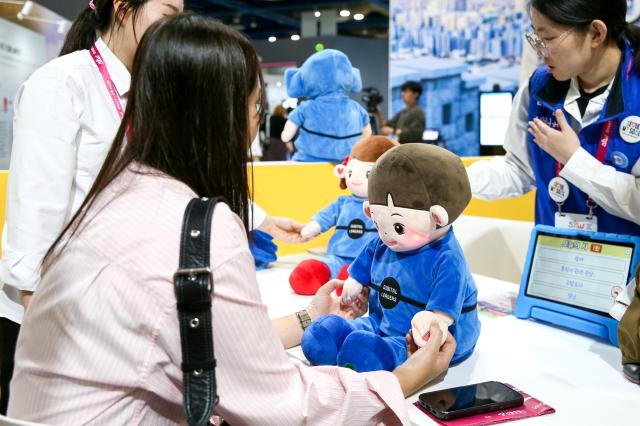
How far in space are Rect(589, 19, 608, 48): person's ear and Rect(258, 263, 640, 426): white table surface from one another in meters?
0.70

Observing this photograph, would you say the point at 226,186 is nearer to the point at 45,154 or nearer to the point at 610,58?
the point at 45,154

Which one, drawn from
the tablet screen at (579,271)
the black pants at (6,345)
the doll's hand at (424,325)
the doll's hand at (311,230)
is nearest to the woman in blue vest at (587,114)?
the tablet screen at (579,271)

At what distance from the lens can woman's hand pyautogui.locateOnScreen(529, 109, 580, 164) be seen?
1434mm

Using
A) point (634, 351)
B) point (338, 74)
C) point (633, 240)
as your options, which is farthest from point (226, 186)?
point (338, 74)

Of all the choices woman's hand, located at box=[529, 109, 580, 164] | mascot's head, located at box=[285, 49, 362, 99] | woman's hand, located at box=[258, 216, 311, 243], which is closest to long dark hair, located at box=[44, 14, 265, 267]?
woman's hand, located at box=[529, 109, 580, 164]

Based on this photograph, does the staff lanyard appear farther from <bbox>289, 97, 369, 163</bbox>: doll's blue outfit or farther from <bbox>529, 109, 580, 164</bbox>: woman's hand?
<bbox>289, 97, 369, 163</bbox>: doll's blue outfit

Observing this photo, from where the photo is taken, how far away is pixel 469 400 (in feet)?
3.22

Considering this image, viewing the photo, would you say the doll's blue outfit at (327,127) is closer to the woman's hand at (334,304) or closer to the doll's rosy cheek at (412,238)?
the woman's hand at (334,304)

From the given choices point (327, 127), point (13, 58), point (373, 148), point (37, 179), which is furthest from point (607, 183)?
point (13, 58)

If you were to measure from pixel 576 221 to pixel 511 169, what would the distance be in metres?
0.30

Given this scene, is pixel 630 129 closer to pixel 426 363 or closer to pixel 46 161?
pixel 426 363

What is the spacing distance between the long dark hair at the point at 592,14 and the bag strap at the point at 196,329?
1151 mm

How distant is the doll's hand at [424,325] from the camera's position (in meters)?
1.09

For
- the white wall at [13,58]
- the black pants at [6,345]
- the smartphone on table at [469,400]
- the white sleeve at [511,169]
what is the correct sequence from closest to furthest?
1. the smartphone on table at [469,400]
2. the black pants at [6,345]
3. the white sleeve at [511,169]
4. the white wall at [13,58]
